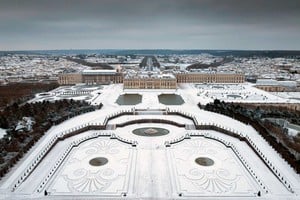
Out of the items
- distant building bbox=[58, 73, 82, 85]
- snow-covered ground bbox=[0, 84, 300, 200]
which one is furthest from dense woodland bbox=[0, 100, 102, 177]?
distant building bbox=[58, 73, 82, 85]

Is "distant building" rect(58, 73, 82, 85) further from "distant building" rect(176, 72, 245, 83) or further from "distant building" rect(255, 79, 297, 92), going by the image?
"distant building" rect(255, 79, 297, 92)

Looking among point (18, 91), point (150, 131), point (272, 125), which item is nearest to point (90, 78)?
point (18, 91)

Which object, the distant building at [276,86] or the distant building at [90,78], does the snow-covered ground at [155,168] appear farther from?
the distant building at [90,78]

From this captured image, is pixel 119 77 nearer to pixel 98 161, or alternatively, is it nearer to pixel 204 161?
pixel 98 161

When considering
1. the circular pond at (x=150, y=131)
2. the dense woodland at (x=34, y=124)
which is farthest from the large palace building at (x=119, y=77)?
the circular pond at (x=150, y=131)

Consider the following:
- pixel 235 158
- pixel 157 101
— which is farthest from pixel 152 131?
pixel 157 101
